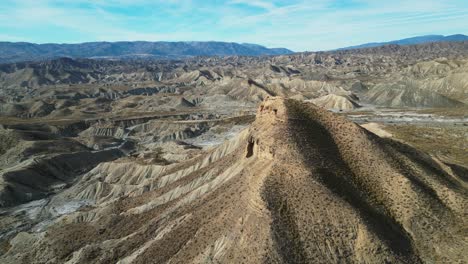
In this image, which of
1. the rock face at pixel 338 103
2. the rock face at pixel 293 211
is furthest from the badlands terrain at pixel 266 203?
the rock face at pixel 338 103

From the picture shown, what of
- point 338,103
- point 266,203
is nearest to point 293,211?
point 266,203

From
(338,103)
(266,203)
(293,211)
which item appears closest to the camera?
(293,211)

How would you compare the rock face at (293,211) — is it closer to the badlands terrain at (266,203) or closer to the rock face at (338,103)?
the badlands terrain at (266,203)

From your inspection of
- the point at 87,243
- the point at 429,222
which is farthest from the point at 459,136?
the point at 87,243

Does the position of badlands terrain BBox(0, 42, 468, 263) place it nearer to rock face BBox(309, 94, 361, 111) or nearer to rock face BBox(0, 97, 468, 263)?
rock face BBox(0, 97, 468, 263)

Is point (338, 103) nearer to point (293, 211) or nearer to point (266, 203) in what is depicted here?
point (293, 211)

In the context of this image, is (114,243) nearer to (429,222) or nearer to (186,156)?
(429,222)

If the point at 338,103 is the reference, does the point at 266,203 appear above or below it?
above

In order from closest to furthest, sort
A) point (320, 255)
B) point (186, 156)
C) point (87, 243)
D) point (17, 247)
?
1. point (320, 255)
2. point (87, 243)
3. point (17, 247)
4. point (186, 156)
